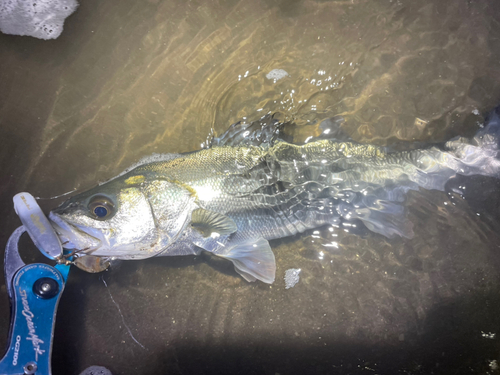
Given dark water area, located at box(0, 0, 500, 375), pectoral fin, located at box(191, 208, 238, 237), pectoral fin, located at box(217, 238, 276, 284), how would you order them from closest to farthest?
1. pectoral fin, located at box(191, 208, 238, 237)
2. pectoral fin, located at box(217, 238, 276, 284)
3. dark water area, located at box(0, 0, 500, 375)

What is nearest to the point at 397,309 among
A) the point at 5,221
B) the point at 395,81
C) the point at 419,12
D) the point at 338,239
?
the point at 338,239

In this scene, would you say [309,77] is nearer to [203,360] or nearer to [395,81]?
[395,81]

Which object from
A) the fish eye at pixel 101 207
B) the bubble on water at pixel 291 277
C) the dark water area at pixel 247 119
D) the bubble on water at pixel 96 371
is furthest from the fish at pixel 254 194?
the bubble on water at pixel 96 371

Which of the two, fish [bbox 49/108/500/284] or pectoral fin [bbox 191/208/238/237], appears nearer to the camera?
fish [bbox 49/108/500/284]

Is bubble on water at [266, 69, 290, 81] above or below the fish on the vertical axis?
above

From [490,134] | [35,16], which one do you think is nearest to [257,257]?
[490,134]

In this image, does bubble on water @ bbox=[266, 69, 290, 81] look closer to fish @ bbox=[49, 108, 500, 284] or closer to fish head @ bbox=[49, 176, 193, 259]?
fish @ bbox=[49, 108, 500, 284]

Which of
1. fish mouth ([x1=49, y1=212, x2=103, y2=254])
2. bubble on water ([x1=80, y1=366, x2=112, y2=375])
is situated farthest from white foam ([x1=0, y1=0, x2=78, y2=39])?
bubble on water ([x1=80, y1=366, x2=112, y2=375])
